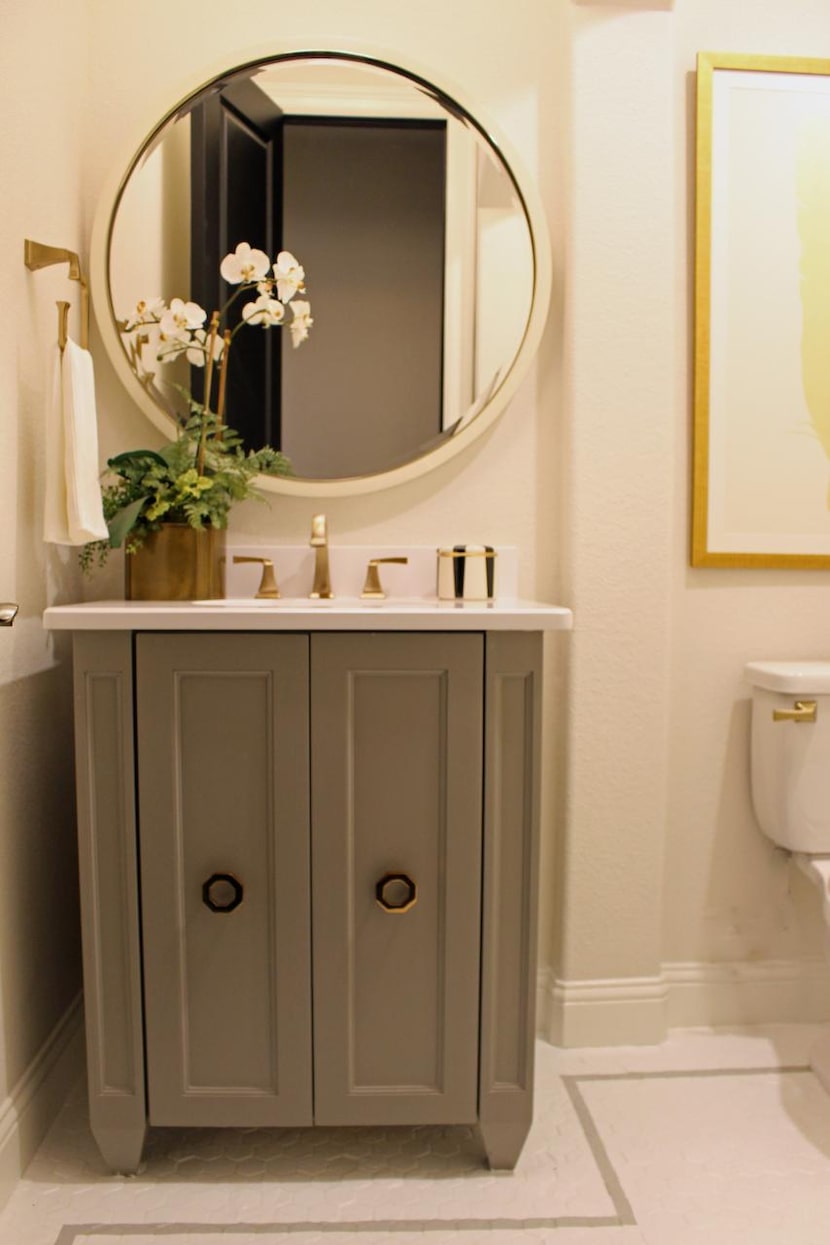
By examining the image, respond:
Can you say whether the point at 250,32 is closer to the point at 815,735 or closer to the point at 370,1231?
the point at 815,735

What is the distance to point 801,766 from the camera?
173 centimetres

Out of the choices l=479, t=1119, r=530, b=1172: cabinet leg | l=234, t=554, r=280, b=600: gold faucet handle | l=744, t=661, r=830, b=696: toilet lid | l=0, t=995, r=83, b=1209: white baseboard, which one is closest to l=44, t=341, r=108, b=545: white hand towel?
l=234, t=554, r=280, b=600: gold faucet handle

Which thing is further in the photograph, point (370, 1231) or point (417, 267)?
point (417, 267)

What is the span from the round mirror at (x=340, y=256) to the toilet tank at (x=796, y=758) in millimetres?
739

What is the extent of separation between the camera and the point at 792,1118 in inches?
62.6

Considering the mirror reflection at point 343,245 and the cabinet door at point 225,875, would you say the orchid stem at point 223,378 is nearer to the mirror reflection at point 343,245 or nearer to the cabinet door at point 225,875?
the mirror reflection at point 343,245

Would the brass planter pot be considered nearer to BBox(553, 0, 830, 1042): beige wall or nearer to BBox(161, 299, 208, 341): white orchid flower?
BBox(161, 299, 208, 341): white orchid flower

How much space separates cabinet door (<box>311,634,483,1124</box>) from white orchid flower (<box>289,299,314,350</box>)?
27.2 inches

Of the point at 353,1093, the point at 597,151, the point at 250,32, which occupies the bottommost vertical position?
the point at 353,1093

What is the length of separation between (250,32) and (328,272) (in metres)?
0.47

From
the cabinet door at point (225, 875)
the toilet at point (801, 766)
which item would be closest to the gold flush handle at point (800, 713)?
the toilet at point (801, 766)

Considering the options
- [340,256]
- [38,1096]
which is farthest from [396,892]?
[340,256]

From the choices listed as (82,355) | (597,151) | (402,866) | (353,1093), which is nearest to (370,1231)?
(353,1093)

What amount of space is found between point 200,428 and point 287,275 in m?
0.32
